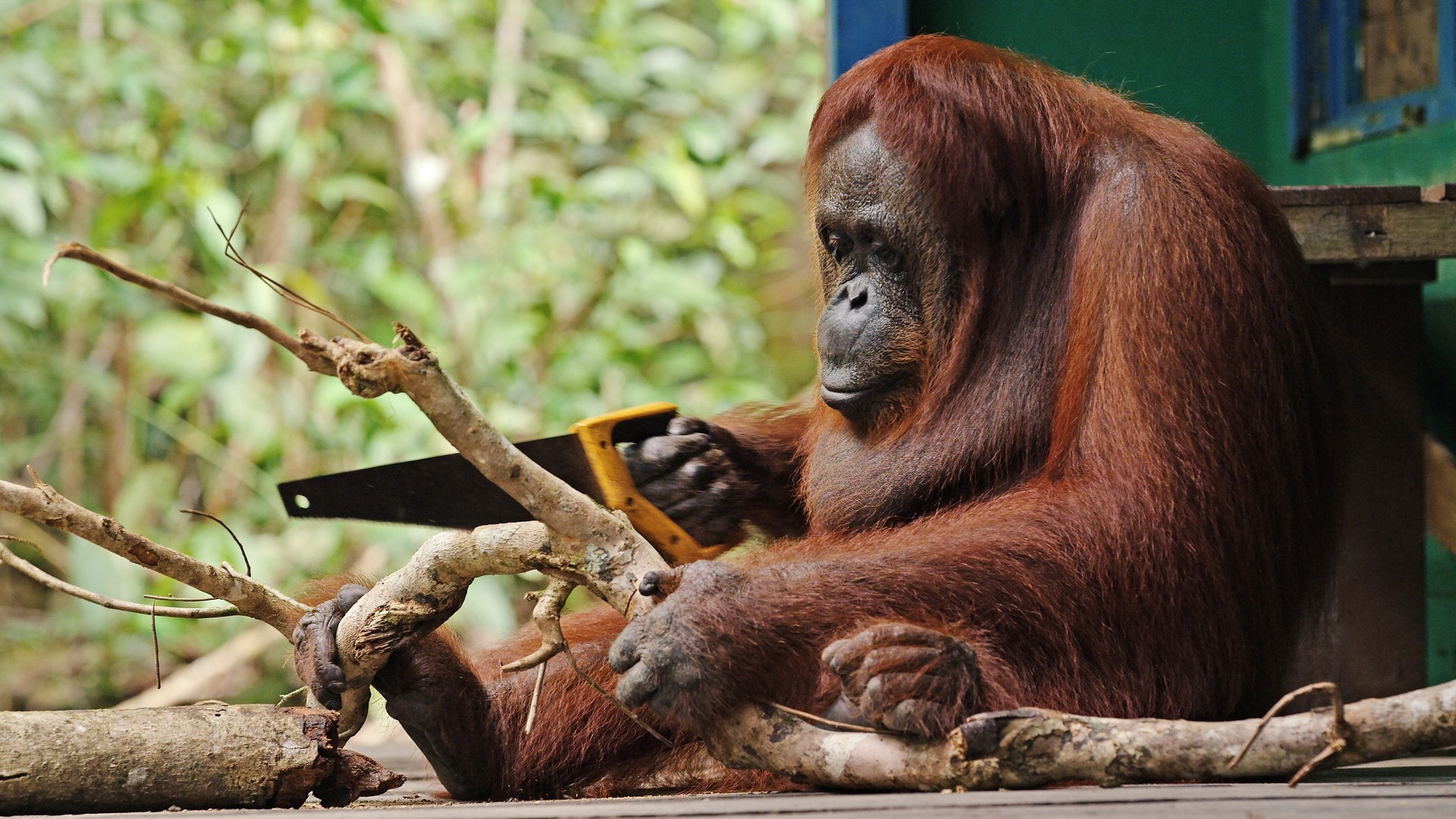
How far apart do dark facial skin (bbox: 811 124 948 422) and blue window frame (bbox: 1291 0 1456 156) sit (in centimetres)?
203

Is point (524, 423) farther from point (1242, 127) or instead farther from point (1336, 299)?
point (1336, 299)

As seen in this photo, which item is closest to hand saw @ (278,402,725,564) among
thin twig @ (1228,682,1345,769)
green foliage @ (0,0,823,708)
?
thin twig @ (1228,682,1345,769)

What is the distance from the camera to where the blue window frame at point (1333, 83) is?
13.2 ft

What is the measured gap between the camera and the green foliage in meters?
5.95

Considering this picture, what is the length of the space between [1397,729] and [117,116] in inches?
259

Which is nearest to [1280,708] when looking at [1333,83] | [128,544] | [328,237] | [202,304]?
[202,304]

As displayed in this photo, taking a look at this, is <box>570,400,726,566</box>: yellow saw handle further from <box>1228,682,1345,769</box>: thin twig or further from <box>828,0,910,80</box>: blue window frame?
<box>828,0,910,80</box>: blue window frame

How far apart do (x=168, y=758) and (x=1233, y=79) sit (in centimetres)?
357

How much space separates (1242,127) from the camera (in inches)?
172

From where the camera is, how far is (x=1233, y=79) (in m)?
4.33

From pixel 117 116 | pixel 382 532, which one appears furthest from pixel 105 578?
pixel 117 116

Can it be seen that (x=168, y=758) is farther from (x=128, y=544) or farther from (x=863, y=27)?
(x=863, y=27)

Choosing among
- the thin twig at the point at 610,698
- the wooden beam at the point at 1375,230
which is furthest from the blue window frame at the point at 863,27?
the thin twig at the point at 610,698

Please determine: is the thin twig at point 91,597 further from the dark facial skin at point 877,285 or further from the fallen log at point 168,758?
the dark facial skin at point 877,285
